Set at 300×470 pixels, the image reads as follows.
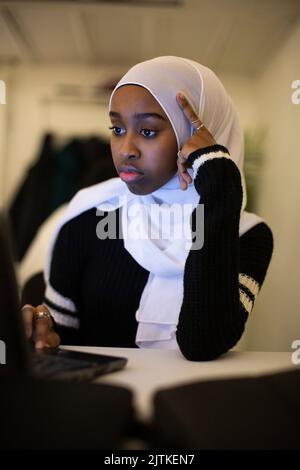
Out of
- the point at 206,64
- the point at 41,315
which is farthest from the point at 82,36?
the point at 41,315

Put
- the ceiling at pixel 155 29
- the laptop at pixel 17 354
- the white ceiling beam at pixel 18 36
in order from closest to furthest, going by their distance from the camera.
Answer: the laptop at pixel 17 354, the ceiling at pixel 155 29, the white ceiling beam at pixel 18 36

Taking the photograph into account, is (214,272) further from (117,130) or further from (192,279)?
(117,130)

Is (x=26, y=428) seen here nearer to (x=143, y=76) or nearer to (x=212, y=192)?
(x=212, y=192)

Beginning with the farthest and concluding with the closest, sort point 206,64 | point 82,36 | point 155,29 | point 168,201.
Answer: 1. point 82,36
2. point 155,29
3. point 206,64
4. point 168,201

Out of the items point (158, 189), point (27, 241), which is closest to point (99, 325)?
point (158, 189)

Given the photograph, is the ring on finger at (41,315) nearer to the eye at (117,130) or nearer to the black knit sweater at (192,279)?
the black knit sweater at (192,279)

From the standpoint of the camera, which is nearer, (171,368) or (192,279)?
(171,368)

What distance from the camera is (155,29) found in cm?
181

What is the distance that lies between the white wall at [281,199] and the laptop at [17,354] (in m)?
0.69

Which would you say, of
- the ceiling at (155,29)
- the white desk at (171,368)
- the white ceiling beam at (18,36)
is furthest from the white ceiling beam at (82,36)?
the white desk at (171,368)

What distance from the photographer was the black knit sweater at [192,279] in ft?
2.39

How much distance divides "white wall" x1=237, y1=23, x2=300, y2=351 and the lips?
1.83 feet

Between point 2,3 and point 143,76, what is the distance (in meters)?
1.11

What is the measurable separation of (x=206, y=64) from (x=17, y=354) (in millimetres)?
992
